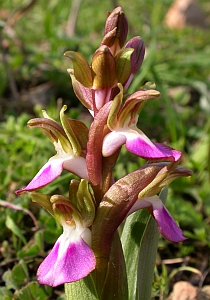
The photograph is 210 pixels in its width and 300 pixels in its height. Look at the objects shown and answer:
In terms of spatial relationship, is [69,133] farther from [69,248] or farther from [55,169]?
[69,248]

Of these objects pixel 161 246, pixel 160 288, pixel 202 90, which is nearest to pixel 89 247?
pixel 160 288

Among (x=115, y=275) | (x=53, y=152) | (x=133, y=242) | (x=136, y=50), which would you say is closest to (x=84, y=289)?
(x=115, y=275)

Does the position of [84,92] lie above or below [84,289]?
above

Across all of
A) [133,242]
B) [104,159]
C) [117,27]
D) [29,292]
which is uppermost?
[117,27]

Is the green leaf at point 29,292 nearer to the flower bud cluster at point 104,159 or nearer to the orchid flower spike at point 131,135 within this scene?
the flower bud cluster at point 104,159

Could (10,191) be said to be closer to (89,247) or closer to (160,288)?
(160,288)

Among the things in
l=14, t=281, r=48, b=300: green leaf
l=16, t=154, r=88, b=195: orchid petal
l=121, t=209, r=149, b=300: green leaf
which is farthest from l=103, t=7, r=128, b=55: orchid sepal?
l=14, t=281, r=48, b=300: green leaf
